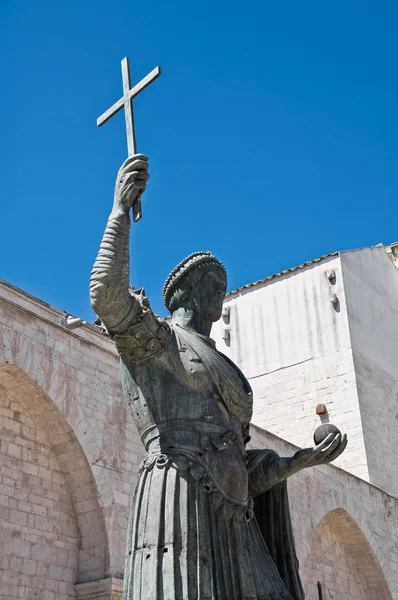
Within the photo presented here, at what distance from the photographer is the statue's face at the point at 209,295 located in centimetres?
359

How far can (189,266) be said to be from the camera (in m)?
3.58

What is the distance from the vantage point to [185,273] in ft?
11.8

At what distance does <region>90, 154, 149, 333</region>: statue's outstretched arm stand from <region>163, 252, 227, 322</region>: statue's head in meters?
0.47

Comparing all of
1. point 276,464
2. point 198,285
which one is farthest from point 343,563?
point 198,285

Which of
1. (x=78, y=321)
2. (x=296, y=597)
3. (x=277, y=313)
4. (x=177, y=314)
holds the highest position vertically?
(x=277, y=313)

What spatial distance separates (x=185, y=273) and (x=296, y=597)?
4.37 feet


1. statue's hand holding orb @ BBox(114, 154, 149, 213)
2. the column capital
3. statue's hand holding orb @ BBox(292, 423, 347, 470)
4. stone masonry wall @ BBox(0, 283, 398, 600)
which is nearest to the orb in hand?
statue's hand holding orb @ BBox(292, 423, 347, 470)

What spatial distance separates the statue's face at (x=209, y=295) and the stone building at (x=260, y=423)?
7.03m

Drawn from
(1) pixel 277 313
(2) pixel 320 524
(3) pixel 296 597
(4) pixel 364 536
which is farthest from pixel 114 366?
(1) pixel 277 313

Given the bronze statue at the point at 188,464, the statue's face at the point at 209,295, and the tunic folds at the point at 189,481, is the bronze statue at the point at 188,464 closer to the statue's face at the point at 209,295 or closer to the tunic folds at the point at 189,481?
the tunic folds at the point at 189,481

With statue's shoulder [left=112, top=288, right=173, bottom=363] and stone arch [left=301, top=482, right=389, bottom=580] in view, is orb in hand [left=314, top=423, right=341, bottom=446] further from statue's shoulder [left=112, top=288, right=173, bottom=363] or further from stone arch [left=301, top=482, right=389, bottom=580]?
stone arch [left=301, top=482, right=389, bottom=580]

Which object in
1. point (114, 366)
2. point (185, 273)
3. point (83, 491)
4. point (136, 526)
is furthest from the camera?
point (114, 366)

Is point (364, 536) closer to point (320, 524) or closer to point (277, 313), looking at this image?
point (320, 524)

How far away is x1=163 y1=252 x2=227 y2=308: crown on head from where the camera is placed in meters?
3.58
